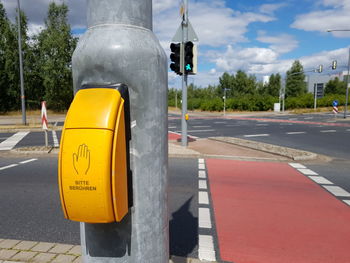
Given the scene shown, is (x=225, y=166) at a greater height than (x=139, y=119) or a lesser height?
lesser

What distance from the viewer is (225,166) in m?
8.25

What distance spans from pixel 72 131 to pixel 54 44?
1570 inches

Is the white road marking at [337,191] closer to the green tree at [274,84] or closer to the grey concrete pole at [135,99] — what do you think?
the grey concrete pole at [135,99]

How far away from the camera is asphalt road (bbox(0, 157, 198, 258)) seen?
3789mm

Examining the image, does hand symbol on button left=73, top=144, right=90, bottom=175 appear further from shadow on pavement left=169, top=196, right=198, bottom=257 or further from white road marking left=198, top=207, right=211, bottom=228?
white road marking left=198, top=207, right=211, bottom=228

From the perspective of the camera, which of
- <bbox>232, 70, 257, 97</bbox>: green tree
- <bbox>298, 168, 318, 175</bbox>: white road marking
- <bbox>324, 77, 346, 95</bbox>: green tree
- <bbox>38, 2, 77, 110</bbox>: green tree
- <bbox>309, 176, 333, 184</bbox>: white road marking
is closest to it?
<bbox>309, 176, 333, 184</bbox>: white road marking

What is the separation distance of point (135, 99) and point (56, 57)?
39797mm

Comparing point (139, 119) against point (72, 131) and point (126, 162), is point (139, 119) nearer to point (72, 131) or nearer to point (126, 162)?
point (126, 162)

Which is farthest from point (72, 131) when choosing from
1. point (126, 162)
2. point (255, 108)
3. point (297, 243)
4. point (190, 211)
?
point (255, 108)

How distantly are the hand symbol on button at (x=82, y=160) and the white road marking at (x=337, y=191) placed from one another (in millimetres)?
5968

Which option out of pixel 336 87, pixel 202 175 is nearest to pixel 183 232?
pixel 202 175

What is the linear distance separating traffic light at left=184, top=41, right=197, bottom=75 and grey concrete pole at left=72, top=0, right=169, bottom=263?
29.1 feet

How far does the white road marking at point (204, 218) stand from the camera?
4.18 meters

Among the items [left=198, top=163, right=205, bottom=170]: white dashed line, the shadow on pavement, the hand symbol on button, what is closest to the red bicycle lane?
the shadow on pavement
